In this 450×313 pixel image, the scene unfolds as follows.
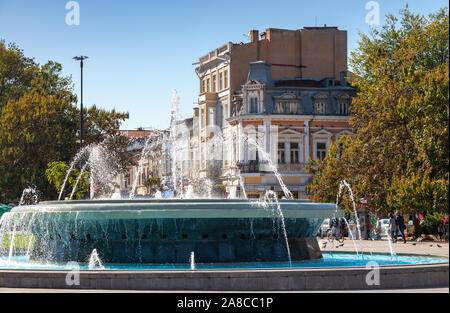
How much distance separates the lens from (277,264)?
15570 mm

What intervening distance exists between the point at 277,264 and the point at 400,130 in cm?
1725

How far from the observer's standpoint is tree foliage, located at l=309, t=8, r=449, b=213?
2388cm

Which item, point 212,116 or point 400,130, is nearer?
point 400,130

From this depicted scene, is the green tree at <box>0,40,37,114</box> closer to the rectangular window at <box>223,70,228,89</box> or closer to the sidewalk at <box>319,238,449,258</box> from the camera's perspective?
the rectangular window at <box>223,70,228,89</box>

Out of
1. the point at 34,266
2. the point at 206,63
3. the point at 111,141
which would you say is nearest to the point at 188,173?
the point at 206,63

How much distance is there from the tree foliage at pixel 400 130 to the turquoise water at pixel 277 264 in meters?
3.44

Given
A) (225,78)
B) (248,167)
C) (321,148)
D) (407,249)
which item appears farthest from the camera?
(225,78)

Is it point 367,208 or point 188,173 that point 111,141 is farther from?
point 367,208

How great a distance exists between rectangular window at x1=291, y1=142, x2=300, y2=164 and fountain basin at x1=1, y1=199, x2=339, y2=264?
144ft

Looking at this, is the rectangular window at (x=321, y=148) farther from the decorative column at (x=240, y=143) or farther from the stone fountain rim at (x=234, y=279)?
the stone fountain rim at (x=234, y=279)

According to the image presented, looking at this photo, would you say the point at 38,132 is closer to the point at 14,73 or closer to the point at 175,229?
the point at 14,73

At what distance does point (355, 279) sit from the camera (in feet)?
40.6

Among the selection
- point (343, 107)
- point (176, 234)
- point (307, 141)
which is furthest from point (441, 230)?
point (343, 107)


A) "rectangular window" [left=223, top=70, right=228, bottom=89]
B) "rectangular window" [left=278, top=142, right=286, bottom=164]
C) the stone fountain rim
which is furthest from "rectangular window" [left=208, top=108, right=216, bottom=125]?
the stone fountain rim
